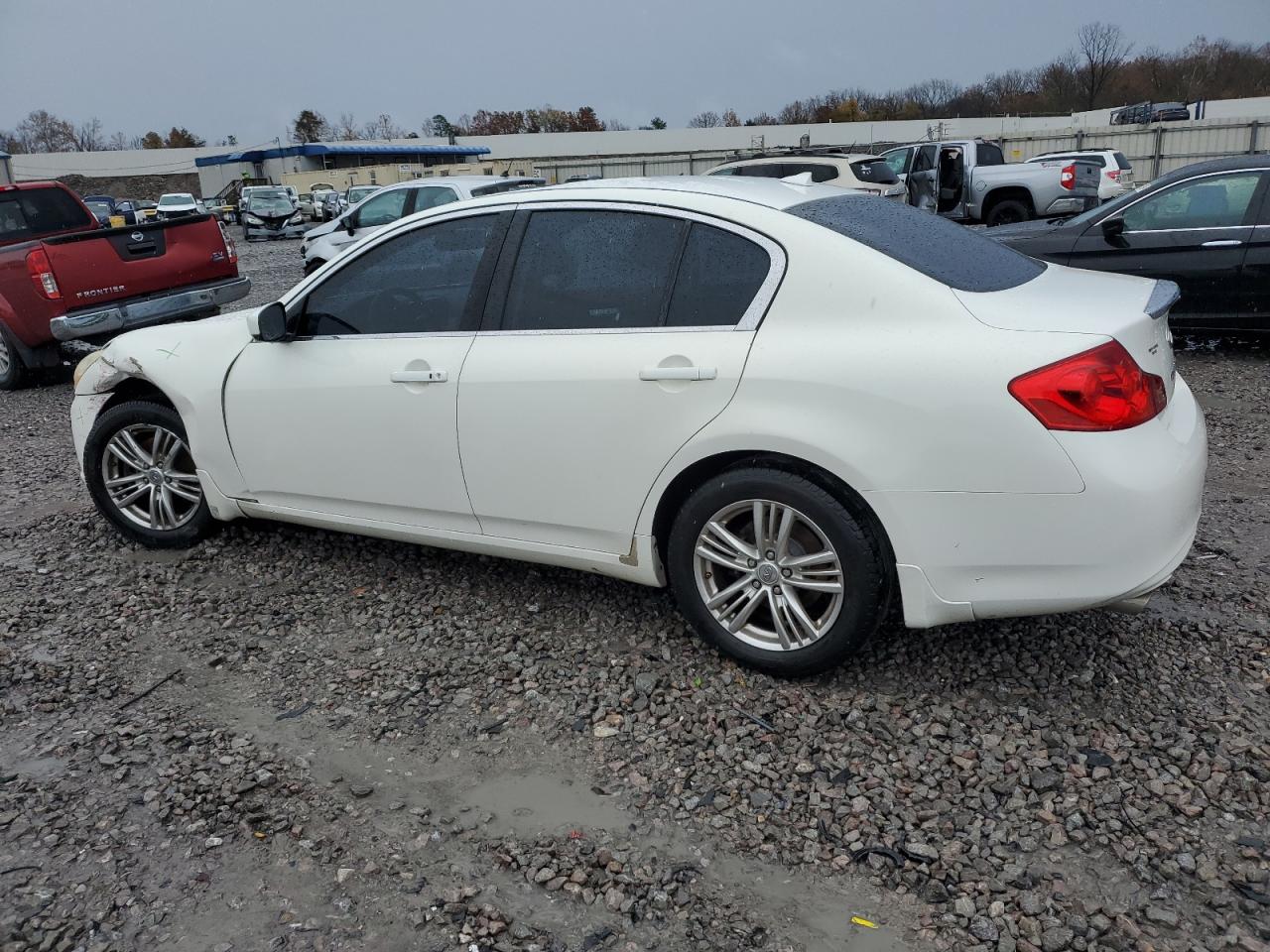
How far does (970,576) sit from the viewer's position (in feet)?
10.1

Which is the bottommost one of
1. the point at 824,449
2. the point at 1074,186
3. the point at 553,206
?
the point at 1074,186

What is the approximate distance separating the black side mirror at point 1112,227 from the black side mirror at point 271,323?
692 centimetres

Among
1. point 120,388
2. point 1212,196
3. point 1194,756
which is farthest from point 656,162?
→ point 1194,756

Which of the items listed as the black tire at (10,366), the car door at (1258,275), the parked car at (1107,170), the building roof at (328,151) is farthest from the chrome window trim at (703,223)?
the building roof at (328,151)

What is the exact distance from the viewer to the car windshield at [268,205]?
3369 cm

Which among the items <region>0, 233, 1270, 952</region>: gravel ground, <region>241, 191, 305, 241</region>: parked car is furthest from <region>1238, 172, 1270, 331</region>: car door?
<region>241, 191, 305, 241</region>: parked car

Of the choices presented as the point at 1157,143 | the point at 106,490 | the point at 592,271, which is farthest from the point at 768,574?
the point at 1157,143

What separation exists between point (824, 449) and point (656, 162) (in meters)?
30.2

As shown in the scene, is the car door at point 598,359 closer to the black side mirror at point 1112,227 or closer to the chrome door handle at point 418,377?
the chrome door handle at point 418,377

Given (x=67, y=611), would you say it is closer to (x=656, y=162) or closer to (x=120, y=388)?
(x=120, y=388)

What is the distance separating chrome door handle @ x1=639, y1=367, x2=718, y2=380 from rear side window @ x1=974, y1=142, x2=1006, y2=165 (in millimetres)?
19458

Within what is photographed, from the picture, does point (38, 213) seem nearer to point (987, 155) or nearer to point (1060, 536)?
point (1060, 536)

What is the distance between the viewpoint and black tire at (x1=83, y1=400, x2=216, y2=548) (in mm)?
4773

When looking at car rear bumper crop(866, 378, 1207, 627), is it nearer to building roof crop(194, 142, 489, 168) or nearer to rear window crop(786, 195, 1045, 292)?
rear window crop(786, 195, 1045, 292)
